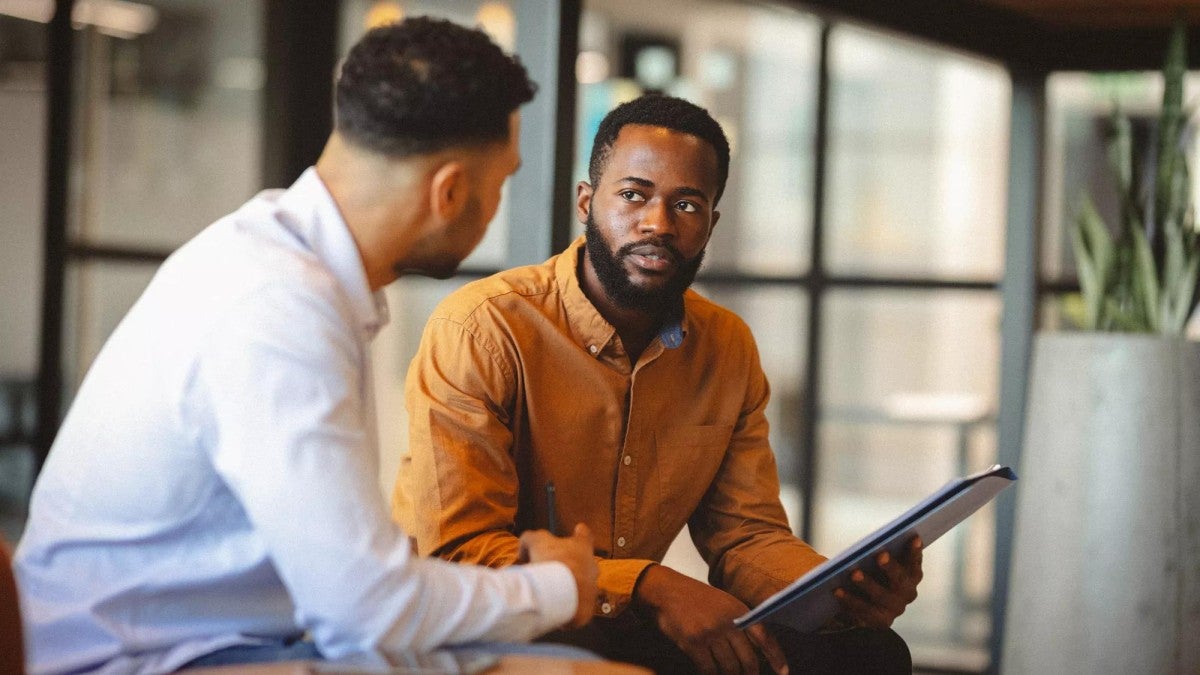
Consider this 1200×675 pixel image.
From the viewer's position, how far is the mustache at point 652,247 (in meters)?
2.25

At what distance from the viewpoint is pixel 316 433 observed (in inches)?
49.4

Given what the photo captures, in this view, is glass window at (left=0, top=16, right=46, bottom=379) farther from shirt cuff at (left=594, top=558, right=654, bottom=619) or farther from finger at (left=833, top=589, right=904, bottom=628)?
finger at (left=833, top=589, right=904, bottom=628)

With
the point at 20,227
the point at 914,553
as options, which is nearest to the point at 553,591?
the point at 914,553

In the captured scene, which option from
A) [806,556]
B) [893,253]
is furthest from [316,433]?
[893,253]

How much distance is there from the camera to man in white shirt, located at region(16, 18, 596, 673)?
4.13 feet

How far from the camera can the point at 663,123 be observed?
2.33 meters

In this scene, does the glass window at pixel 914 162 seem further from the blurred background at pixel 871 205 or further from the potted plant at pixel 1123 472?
the potted plant at pixel 1123 472

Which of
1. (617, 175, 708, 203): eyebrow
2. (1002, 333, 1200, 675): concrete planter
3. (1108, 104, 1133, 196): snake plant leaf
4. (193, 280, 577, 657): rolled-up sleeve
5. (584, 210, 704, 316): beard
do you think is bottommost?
(1002, 333, 1200, 675): concrete planter

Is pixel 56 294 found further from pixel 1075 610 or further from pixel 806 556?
pixel 1075 610

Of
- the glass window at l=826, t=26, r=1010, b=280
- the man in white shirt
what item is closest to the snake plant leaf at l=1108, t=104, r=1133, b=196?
the glass window at l=826, t=26, r=1010, b=280

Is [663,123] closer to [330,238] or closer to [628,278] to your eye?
[628,278]

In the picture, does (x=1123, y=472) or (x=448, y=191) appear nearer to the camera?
(x=448, y=191)

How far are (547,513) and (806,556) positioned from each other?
0.47m

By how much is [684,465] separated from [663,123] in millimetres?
632
